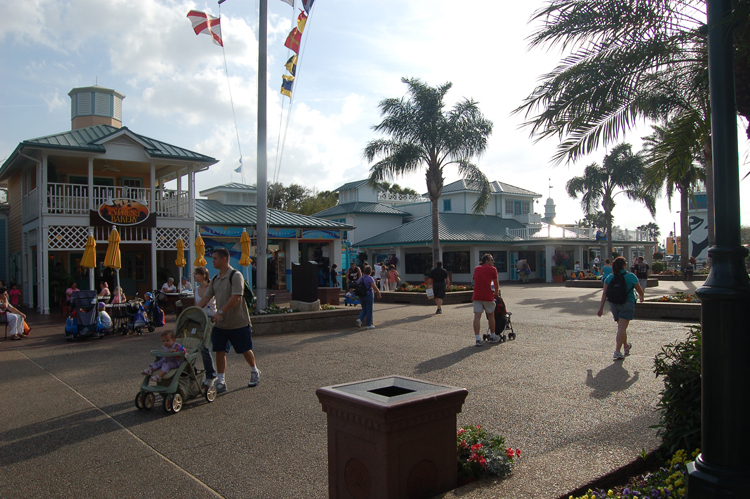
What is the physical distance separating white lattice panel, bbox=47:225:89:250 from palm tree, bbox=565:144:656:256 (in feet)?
98.7

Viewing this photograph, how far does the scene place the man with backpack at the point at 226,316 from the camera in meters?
6.59

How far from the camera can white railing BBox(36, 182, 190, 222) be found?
59.9 ft

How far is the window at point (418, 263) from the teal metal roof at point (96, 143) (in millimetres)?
20009

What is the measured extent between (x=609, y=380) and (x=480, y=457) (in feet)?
13.2

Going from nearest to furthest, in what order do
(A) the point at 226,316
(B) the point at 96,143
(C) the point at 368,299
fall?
(A) the point at 226,316 → (C) the point at 368,299 → (B) the point at 96,143

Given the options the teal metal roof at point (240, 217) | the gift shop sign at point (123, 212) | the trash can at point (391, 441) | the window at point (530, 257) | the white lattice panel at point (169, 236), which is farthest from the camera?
the window at point (530, 257)

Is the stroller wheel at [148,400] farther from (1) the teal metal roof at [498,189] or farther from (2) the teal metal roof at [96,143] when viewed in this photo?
(1) the teal metal roof at [498,189]

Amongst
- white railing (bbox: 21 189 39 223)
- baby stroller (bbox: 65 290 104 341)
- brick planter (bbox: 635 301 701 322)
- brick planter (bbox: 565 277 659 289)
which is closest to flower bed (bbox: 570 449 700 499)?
baby stroller (bbox: 65 290 104 341)

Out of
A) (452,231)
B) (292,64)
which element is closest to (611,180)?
(452,231)

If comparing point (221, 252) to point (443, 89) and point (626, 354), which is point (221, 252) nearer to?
point (626, 354)

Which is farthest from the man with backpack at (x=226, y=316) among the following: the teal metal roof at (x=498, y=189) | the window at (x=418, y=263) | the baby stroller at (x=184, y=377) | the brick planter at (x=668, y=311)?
the teal metal roof at (x=498, y=189)

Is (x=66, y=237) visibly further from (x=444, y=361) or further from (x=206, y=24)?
(x=444, y=361)

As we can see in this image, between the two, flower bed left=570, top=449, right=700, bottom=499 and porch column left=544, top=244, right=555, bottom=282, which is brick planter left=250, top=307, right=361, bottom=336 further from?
porch column left=544, top=244, right=555, bottom=282

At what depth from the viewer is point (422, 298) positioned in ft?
66.6
